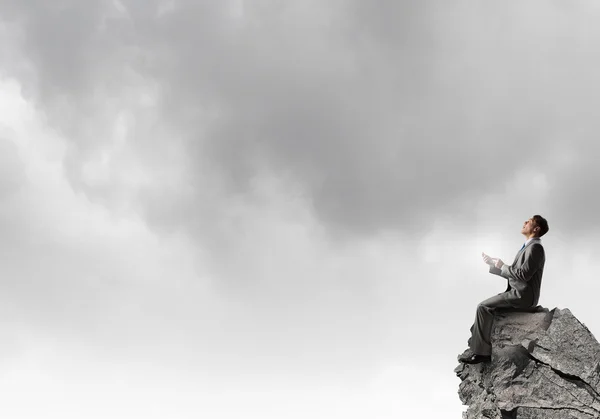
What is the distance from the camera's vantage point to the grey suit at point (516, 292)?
53.5ft

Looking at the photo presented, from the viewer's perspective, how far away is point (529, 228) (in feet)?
55.1

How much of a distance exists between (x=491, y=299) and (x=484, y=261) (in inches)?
39.5

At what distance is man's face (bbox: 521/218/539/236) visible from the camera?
16.7 m

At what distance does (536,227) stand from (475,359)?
3825mm

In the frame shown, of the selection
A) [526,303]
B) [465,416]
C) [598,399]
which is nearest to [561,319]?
[526,303]

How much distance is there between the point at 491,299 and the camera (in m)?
16.9

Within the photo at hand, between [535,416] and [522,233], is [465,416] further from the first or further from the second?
[522,233]

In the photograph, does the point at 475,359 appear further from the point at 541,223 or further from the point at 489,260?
the point at 541,223

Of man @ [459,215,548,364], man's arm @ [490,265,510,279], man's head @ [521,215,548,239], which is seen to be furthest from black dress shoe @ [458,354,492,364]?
man's head @ [521,215,548,239]

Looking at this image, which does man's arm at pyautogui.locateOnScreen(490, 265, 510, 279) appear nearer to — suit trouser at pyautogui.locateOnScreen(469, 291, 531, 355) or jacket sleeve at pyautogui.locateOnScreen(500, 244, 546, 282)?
jacket sleeve at pyautogui.locateOnScreen(500, 244, 546, 282)

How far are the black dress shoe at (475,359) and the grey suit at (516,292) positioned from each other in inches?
5.8

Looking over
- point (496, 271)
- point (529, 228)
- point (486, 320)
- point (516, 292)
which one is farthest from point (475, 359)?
point (529, 228)

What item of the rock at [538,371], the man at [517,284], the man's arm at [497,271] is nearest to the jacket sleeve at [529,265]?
the man at [517,284]

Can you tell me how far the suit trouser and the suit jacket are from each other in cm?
15
